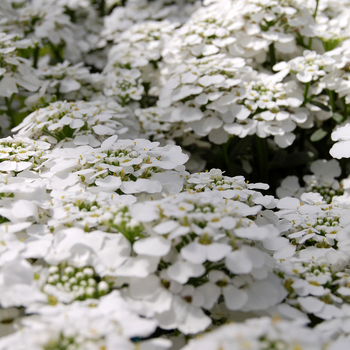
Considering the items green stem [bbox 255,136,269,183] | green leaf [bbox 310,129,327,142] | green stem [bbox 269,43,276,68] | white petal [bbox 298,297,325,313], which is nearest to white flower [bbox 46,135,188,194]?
white petal [bbox 298,297,325,313]

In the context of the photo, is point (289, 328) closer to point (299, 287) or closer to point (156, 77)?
point (299, 287)

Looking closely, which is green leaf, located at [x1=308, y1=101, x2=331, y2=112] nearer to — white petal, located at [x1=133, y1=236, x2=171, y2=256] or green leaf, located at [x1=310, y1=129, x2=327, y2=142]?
green leaf, located at [x1=310, y1=129, x2=327, y2=142]

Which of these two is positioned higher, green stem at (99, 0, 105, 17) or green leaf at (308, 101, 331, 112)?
green stem at (99, 0, 105, 17)

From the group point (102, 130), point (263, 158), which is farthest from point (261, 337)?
point (263, 158)

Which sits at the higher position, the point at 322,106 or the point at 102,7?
the point at 102,7

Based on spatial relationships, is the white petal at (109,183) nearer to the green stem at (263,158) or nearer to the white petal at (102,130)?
the white petal at (102,130)

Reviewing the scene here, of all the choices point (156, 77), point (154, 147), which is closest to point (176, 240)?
point (154, 147)

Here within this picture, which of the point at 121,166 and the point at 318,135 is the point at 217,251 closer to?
the point at 121,166

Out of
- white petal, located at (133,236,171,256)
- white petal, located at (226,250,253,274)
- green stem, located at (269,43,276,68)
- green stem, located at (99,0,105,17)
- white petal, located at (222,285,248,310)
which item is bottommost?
white petal, located at (222,285,248,310)

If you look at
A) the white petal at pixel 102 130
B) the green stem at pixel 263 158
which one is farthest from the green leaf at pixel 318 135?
the white petal at pixel 102 130
